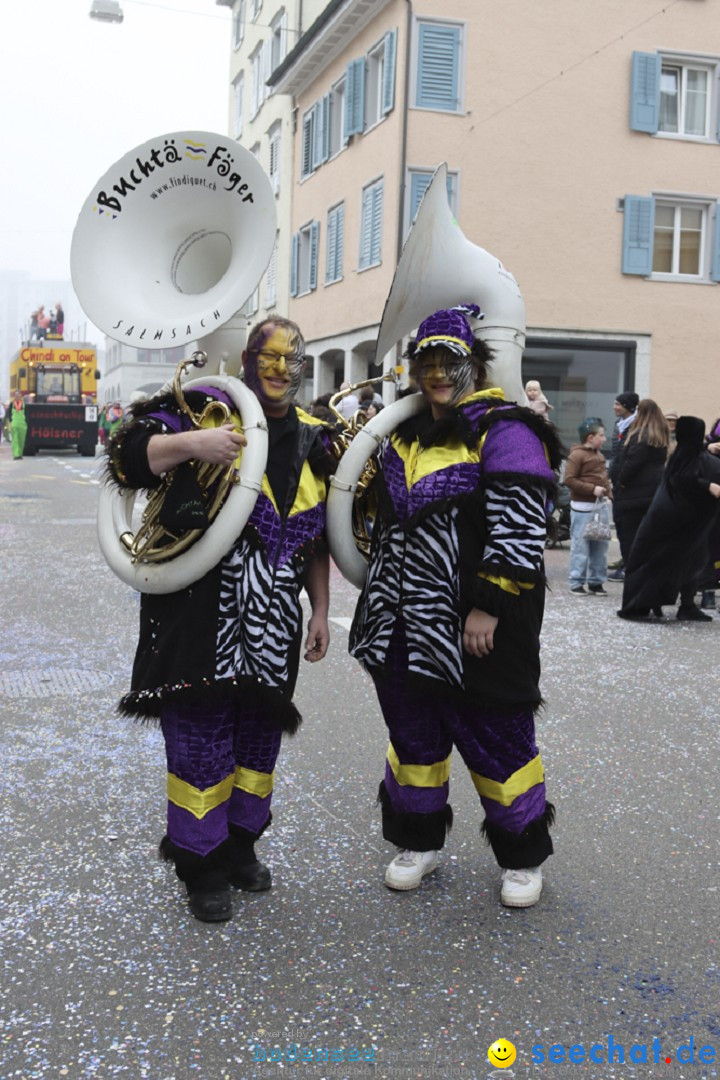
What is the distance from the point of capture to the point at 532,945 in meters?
3.03

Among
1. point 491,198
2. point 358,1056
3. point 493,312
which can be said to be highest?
point 491,198

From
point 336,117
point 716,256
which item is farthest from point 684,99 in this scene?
point 336,117

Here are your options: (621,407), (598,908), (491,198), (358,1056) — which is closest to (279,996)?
(358,1056)

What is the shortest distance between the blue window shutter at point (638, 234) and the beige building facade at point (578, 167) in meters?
0.03

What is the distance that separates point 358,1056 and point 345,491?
1494 millimetres

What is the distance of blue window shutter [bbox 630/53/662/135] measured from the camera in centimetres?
1953

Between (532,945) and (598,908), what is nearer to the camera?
(532,945)

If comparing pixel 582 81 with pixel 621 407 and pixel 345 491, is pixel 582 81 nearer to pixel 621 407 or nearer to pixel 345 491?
pixel 621 407

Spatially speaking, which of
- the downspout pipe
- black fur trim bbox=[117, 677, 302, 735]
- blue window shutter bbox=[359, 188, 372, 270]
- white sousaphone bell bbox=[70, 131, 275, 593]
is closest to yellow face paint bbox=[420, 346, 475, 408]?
white sousaphone bell bbox=[70, 131, 275, 593]

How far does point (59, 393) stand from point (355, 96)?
16.2 metres

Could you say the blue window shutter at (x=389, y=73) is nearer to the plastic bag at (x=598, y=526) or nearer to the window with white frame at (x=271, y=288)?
the window with white frame at (x=271, y=288)

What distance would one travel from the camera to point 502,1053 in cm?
248

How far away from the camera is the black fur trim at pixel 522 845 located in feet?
10.7

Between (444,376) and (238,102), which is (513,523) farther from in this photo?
(238,102)
